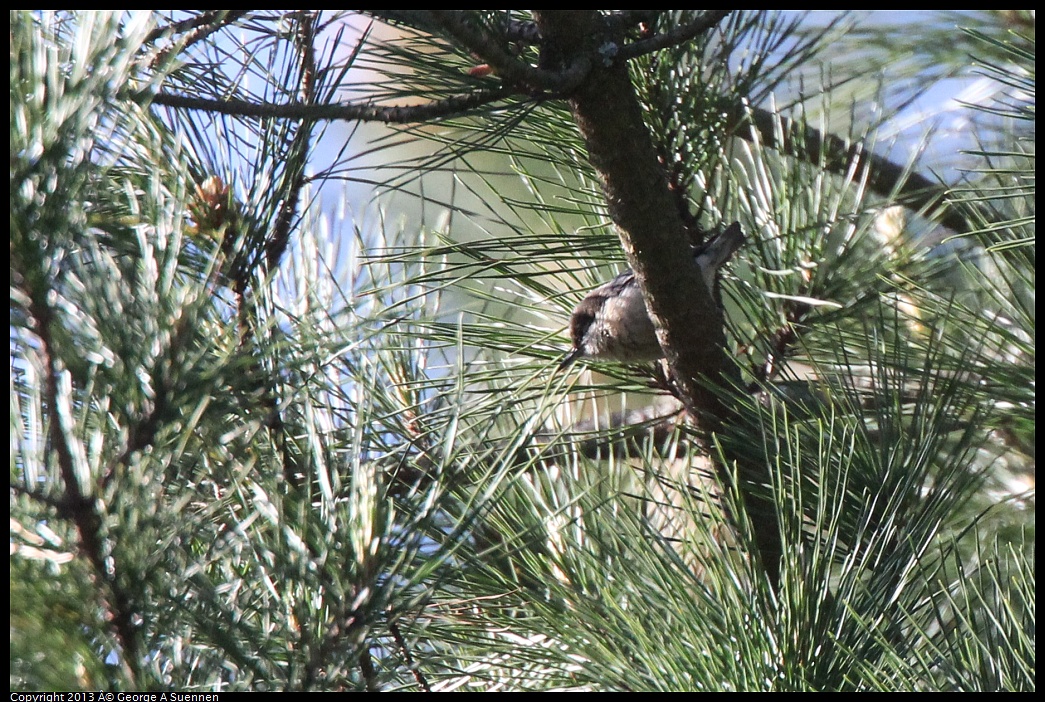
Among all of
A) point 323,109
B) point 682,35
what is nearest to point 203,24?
point 323,109

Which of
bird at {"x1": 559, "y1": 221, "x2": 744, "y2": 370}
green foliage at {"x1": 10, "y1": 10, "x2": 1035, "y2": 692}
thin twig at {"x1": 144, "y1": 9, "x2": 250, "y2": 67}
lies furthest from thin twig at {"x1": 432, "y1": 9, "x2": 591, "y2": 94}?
bird at {"x1": 559, "y1": 221, "x2": 744, "y2": 370}

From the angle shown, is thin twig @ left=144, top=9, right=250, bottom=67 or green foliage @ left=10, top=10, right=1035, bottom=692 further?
thin twig @ left=144, top=9, right=250, bottom=67

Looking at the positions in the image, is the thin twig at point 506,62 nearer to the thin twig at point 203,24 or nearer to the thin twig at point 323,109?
the thin twig at point 323,109

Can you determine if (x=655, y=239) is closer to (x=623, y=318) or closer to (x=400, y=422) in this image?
(x=623, y=318)

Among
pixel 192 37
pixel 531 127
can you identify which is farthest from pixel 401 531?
pixel 531 127

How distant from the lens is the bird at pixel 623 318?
1259 millimetres

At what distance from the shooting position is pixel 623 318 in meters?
1.26

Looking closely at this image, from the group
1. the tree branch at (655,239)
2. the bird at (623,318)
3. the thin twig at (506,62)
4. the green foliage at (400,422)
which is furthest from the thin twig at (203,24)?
the bird at (623,318)

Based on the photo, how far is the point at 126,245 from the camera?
2.35ft

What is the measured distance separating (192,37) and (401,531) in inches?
21.2

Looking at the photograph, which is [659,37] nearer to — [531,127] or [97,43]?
[531,127]

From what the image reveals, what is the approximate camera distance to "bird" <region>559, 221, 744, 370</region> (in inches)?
49.6

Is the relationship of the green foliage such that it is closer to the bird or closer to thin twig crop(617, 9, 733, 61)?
the bird
